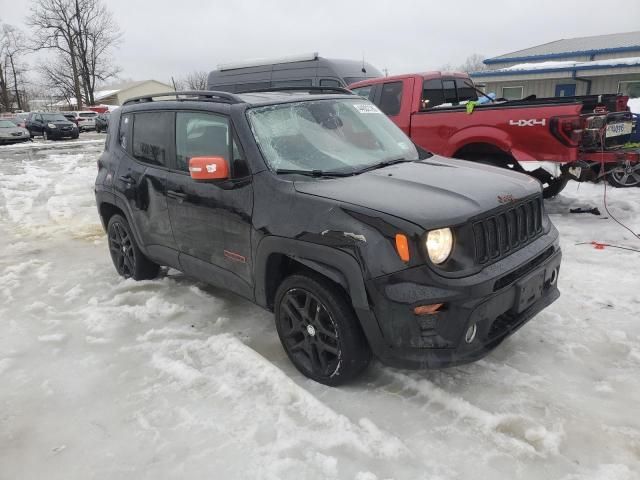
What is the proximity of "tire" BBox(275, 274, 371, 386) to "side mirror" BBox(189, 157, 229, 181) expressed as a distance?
83 centimetres

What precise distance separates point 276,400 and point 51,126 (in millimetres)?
30178

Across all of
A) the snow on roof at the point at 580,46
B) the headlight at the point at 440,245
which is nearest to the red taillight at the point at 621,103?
the headlight at the point at 440,245

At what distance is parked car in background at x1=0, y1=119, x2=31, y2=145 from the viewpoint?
2531 cm

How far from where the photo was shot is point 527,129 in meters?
5.96

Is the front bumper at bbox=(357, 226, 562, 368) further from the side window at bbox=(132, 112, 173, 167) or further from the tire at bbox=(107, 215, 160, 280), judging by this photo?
the tire at bbox=(107, 215, 160, 280)

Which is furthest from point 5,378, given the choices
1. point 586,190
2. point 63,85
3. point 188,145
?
point 63,85

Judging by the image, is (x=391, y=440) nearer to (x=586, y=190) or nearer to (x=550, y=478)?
(x=550, y=478)

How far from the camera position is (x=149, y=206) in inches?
169

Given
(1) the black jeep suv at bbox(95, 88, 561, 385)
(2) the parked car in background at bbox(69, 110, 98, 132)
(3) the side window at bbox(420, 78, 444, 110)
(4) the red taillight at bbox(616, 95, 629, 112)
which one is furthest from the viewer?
(2) the parked car in background at bbox(69, 110, 98, 132)

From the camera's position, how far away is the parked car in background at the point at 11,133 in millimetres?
25306

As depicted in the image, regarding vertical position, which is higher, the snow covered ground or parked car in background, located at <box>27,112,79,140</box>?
parked car in background, located at <box>27,112,79,140</box>

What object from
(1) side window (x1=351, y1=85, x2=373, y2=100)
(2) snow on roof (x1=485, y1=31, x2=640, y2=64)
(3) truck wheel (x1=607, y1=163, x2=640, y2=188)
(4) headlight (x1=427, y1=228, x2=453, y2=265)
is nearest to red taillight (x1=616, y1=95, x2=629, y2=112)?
(3) truck wheel (x1=607, y1=163, x2=640, y2=188)

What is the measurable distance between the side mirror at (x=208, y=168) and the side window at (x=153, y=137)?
1.01 meters

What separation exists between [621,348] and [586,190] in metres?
5.47
